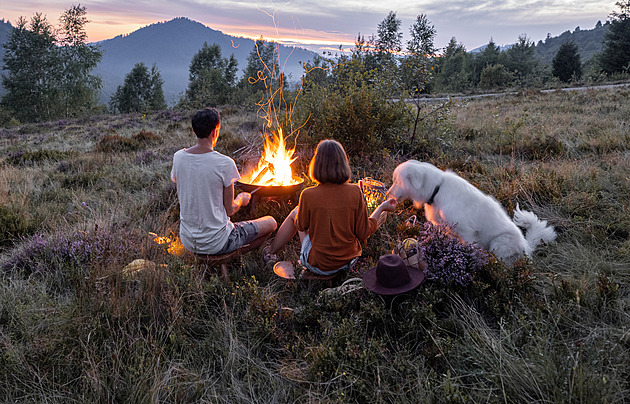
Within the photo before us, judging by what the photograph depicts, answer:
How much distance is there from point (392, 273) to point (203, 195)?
208cm

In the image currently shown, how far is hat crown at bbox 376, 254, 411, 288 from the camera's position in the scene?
8.76 ft

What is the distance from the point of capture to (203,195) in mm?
3402

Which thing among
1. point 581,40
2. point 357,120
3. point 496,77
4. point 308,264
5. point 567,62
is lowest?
point 308,264

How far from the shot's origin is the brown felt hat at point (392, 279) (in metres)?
2.66

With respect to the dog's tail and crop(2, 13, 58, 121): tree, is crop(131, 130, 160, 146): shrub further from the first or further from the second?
crop(2, 13, 58, 121): tree

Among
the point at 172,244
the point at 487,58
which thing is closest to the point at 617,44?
the point at 487,58

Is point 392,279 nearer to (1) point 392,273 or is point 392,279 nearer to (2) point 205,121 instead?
(1) point 392,273

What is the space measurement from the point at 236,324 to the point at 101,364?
0.97 m

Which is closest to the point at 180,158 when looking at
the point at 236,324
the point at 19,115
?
the point at 236,324

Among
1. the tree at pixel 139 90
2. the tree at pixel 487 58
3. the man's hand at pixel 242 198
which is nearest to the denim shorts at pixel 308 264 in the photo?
the man's hand at pixel 242 198

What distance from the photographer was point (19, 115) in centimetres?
3738

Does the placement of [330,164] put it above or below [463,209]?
above

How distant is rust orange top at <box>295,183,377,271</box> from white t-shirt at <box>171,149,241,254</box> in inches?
35.7

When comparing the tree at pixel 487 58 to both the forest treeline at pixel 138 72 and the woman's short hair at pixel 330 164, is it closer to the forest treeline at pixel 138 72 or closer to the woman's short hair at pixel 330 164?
the forest treeline at pixel 138 72
